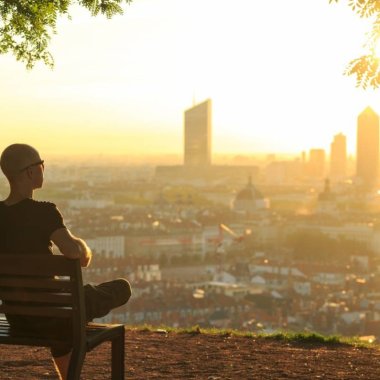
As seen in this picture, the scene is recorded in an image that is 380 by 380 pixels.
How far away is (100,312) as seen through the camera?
12.0 ft

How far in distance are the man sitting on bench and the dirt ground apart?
1.69m

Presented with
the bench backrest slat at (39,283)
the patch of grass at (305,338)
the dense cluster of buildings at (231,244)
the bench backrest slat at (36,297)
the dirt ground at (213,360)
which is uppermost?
the bench backrest slat at (39,283)

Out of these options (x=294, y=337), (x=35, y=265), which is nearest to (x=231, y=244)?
(x=294, y=337)

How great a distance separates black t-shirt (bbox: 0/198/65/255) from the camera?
3570mm

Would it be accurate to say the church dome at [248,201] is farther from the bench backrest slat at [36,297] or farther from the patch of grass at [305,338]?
the bench backrest slat at [36,297]

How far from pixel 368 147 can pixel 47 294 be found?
531ft

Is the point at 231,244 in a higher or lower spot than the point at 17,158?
lower

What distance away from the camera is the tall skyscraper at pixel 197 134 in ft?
571

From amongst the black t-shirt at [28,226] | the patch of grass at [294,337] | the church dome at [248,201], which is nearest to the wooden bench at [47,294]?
the black t-shirt at [28,226]

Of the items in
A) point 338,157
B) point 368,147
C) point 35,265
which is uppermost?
point 368,147

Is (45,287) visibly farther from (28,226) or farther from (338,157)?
(338,157)

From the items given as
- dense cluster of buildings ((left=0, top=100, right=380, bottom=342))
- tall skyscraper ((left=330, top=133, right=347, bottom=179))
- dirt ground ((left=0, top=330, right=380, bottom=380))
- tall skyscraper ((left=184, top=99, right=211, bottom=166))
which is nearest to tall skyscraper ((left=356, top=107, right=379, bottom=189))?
dense cluster of buildings ((left=0, top=100, right=380, bottom=342))

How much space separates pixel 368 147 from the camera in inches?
6407

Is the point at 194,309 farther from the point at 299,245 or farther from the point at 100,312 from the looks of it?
the point at 100,312
